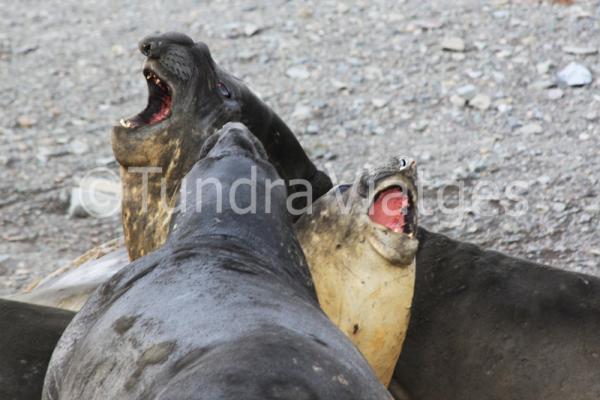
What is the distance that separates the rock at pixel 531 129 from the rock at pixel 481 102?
36 centimetres

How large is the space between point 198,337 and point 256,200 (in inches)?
32.9

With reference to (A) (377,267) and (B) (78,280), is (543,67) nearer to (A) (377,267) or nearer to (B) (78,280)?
(B) (78,280)

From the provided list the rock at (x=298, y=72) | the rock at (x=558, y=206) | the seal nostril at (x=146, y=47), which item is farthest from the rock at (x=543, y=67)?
the seal nostril at (x=146, y=47)

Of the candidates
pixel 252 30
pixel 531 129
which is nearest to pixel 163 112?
pixel 531 129

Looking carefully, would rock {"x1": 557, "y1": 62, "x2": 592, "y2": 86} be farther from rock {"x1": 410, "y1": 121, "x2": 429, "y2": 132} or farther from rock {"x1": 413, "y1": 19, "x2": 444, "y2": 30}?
rock {"x1": 413, "y1": 19, "x2": 444, "y2": 30}

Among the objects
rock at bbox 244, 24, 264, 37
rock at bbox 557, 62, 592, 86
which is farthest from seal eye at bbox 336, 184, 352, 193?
rock at bbox 244, 24, 264, 37

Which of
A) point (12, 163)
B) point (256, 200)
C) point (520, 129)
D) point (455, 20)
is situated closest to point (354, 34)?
point (455, 20)

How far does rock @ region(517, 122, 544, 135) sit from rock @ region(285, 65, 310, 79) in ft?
5.44

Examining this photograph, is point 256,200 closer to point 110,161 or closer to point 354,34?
point 110,161

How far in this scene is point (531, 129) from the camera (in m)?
7.80

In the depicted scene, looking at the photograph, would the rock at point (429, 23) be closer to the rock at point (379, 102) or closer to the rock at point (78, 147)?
the rock at point (379, 102)

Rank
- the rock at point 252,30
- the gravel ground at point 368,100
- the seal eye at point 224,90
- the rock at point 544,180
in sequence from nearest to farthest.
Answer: the seal eye at point 224,90 → the gravel ground at point 368,100 → the rock at point 544,180 → the rock at point 252,30

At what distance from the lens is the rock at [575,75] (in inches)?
320

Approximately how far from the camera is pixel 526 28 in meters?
8.95
